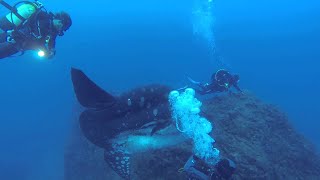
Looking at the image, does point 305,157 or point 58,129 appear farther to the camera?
point 58,129

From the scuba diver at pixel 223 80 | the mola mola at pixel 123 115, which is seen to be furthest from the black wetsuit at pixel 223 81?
the mola mola at pixel 123 115

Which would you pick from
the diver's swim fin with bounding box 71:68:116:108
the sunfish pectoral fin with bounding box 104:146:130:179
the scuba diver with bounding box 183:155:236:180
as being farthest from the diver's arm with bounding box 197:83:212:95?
the scuba diver with bounding box 183:155:236:180

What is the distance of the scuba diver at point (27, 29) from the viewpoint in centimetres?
770

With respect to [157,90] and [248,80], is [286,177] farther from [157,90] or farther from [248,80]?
[248,80]

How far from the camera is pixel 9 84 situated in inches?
2083

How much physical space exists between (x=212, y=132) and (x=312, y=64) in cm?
5330

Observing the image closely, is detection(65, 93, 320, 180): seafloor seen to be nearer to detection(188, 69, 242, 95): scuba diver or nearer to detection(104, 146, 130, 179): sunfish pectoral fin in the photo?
detection(104, 146, 130, 179): sunfish pectoral fin

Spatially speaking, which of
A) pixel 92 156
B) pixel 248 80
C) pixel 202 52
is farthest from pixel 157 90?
pixel 202 52

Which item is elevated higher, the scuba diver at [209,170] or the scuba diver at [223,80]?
the scuba diver at [223,80]

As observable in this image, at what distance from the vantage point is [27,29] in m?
7.75

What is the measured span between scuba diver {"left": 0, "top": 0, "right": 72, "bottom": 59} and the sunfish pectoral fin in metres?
3.52

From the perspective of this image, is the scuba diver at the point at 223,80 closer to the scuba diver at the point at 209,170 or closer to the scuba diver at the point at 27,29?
the scuba diver at the point at 27,29

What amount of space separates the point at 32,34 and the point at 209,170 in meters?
5.24

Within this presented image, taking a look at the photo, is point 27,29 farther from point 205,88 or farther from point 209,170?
point 205,88
